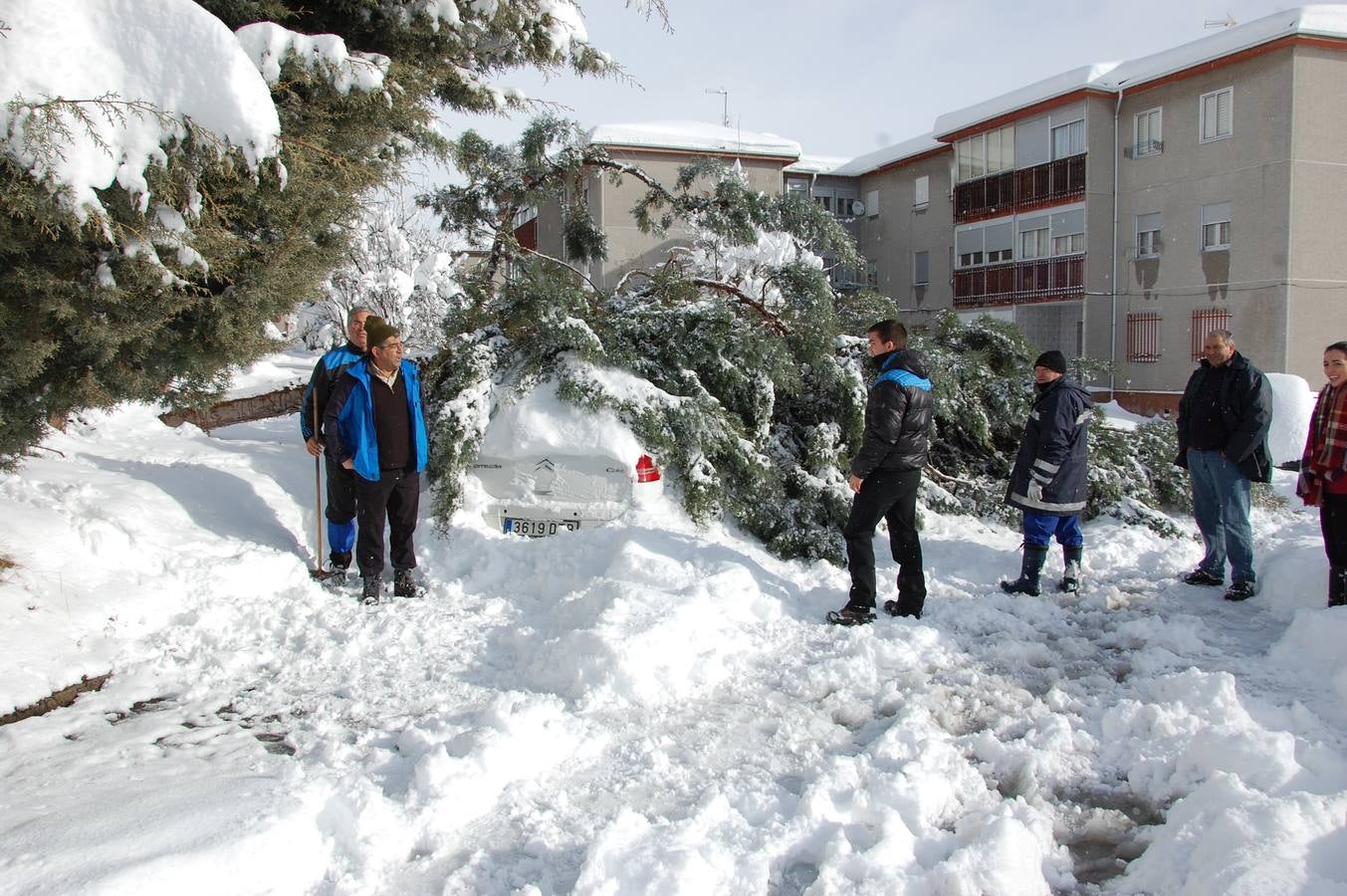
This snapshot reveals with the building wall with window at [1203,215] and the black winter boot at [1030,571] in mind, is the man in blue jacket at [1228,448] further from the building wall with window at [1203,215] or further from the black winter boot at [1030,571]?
the building wall with window at [1203,215]

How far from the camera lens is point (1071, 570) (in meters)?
6.30

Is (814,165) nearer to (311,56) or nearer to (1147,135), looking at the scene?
(1147,135)

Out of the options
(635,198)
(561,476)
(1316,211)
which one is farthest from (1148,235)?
(561,476)

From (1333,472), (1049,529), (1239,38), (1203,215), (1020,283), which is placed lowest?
(1049,529)

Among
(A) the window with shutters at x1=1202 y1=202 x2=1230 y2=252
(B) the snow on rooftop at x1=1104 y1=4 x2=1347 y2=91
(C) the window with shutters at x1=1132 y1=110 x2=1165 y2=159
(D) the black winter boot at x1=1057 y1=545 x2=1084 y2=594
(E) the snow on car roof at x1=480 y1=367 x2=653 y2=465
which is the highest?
(B) the snow on rooftop at x1=1104 y1=4 x2=1347 y2=91

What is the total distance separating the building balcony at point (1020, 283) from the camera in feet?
83.2

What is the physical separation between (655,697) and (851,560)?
188 cm

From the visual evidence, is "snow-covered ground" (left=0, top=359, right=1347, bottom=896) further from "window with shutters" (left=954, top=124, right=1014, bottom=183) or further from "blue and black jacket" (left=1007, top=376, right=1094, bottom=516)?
"window with shutters" (left=954, top=124, right=1014, bottom=183)

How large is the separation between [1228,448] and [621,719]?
15.3 ft

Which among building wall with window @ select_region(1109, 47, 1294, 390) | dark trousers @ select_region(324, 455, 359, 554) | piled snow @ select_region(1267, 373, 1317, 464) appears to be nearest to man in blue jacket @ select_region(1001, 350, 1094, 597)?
dark trousers @ select_region(324, 455, 359, 554)

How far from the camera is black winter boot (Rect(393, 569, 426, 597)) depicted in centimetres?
590

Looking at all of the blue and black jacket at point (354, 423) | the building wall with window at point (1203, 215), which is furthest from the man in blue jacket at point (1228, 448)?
the building wall with window at point (1203, 215)

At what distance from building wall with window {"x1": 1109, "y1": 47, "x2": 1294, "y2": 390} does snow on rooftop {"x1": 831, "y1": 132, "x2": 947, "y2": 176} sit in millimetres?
7284

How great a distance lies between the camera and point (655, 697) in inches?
Result: 173
